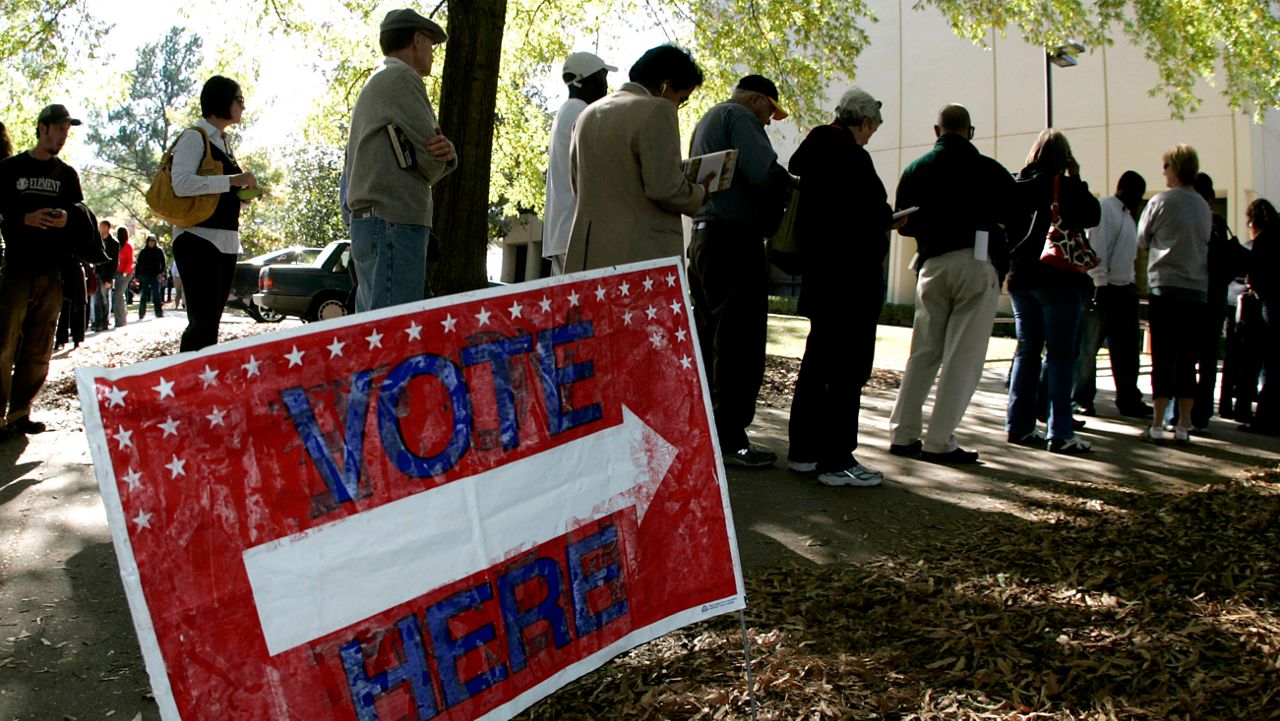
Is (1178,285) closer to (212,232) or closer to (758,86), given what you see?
(758,86)

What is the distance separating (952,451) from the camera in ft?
21.4

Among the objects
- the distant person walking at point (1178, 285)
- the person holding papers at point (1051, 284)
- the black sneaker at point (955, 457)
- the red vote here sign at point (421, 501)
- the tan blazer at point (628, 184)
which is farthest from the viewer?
the distant person walking at point (1178, 285)

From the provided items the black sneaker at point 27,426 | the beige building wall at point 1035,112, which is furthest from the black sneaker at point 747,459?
the beige building wall at point 1035,112

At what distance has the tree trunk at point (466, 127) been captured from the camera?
251 inches

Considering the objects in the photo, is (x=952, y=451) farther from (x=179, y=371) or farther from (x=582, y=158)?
(x=179, y=371)

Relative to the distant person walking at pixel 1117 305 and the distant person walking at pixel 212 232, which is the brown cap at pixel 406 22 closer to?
the distant person walking at pixel 212 232

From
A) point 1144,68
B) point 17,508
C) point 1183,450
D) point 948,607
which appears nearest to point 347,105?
point 17,508

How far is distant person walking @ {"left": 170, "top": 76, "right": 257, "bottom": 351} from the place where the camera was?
215 inches

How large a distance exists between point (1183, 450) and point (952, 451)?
7.06 ft

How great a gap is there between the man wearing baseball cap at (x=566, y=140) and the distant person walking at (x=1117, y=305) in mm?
4704

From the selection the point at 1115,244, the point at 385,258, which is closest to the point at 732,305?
the point at 385,258

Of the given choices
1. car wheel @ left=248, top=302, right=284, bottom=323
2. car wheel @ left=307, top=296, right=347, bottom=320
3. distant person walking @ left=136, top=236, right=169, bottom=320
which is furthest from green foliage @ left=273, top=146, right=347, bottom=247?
→ car wheel @ left=307, top=296, right=347, bottom=320

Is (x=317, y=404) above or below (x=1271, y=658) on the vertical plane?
above

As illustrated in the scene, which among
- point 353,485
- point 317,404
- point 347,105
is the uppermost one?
point 347,105
